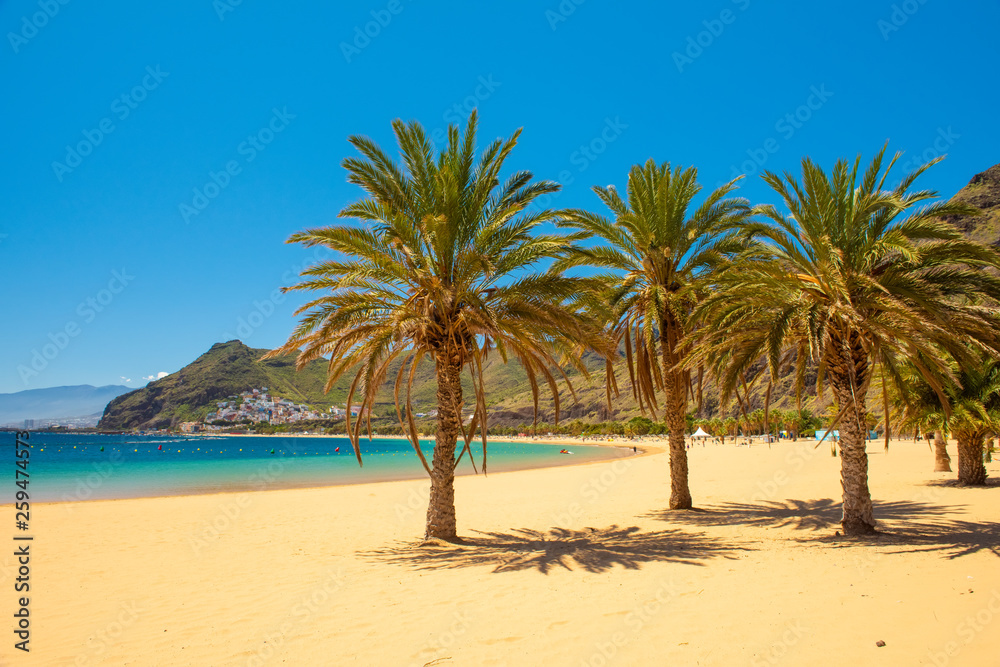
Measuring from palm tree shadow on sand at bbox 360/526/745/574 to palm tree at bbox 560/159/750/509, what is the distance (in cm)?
356

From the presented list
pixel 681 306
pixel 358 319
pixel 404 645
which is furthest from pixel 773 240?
pixel 404 645

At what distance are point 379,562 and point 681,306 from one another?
8.76 metres

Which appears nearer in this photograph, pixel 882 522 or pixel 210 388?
pixel 882 522

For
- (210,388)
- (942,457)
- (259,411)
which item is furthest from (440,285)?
(210,388)

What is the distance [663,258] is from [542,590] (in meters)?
8.71

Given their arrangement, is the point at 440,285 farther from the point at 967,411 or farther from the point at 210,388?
the point at 210,388

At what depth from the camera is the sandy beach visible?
486cm

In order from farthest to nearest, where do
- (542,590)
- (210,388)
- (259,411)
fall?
(210,388), (259,411), (542,590)

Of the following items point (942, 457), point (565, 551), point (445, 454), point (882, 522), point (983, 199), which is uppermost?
point (983, 199)

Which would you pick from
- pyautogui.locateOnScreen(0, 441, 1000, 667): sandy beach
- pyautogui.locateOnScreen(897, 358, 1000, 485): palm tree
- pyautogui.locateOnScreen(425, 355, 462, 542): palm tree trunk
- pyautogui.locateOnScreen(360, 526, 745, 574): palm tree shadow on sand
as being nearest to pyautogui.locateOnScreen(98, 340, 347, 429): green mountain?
pyautogui.locateOnScreen(0, 441, 1000, 667): sandy beach

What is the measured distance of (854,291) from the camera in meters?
9.36

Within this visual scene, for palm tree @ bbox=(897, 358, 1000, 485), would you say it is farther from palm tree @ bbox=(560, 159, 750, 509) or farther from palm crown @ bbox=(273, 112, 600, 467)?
palm crown @ bbox=(273, 112, 600, 467)

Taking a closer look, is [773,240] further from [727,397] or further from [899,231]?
[727,397]

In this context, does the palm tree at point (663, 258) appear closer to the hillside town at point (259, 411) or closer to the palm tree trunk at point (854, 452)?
the palm tree trunk at point (854, 452)
